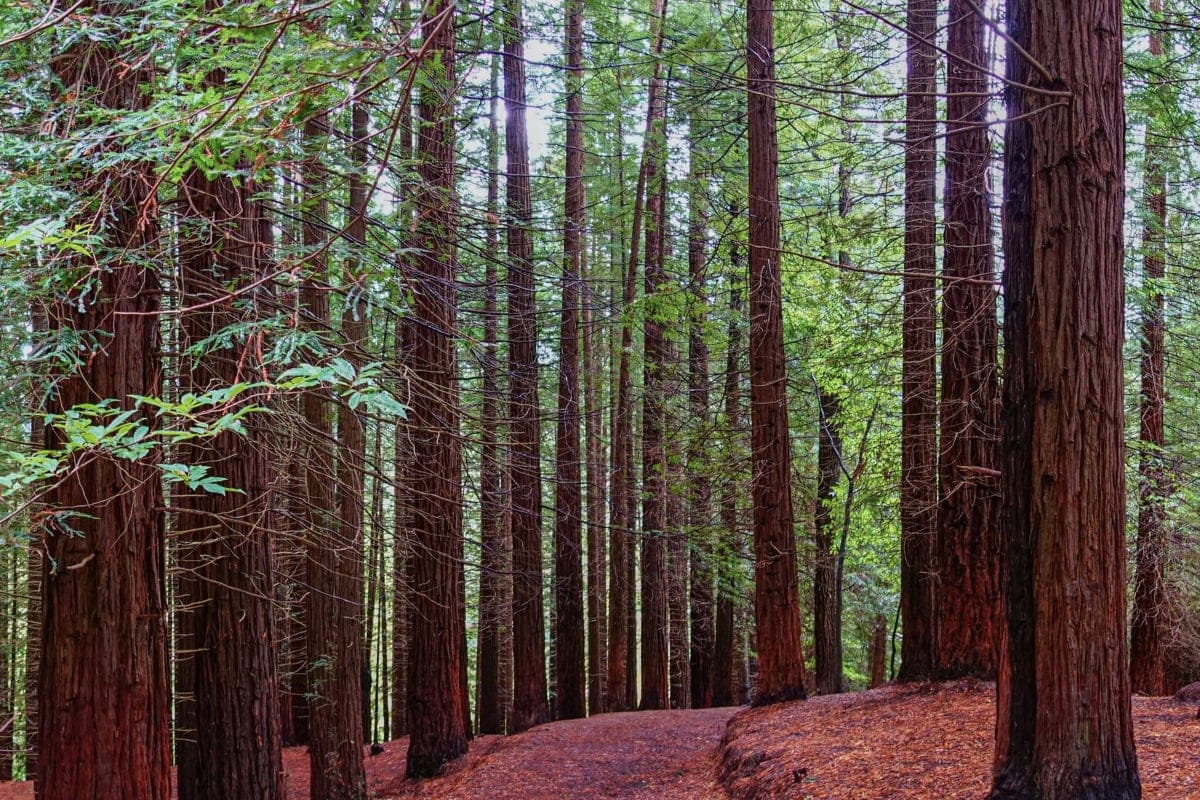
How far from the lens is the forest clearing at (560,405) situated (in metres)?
4.16

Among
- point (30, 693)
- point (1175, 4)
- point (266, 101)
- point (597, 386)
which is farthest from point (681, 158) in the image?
point (30, 693)

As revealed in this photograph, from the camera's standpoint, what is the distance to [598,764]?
11.0 m

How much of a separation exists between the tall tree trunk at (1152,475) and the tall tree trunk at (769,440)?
4.71m

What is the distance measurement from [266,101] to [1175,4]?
1241 centimetres

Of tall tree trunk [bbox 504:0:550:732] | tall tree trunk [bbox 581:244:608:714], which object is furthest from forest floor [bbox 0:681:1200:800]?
tall tree trunk [bbox 581:244:608:714]

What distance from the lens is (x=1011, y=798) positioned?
426 cm

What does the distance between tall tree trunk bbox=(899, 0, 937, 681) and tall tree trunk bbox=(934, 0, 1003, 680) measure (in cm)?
47

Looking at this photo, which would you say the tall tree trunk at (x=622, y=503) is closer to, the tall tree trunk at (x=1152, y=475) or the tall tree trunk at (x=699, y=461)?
the tall tree trunk at (x=699, y=461)

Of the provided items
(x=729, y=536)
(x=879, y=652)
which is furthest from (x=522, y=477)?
(x=879, y=652)

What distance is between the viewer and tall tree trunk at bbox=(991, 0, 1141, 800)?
13.5 ft

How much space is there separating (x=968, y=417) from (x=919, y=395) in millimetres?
1036

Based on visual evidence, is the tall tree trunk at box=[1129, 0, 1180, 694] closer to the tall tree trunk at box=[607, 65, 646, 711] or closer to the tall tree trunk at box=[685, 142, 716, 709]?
the tall tree trunk at box=[685, 142, 716, 709]

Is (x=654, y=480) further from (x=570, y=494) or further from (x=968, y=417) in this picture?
(x=968, y=417)

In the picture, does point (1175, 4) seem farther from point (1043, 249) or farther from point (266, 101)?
point (266, 101)
